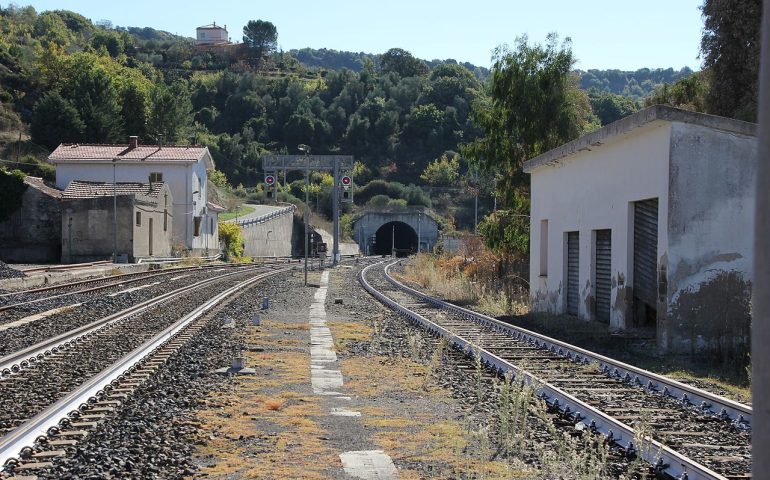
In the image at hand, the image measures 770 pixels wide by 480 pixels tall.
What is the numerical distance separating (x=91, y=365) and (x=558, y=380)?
5.81 metres

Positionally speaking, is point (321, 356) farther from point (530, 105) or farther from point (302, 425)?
point (530, 105)

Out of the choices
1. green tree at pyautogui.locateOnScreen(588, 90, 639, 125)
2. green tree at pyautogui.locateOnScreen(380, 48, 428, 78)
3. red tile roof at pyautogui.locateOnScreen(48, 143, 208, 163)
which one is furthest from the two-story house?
green tree at pyautogui.locateOnScreen(380, 48, 428, 78)

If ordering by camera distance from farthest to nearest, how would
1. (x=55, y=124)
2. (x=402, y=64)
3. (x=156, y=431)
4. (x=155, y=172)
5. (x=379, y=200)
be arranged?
(x=402, y=64) → (x=379, y=200) → (x=55, y=124) → (x=155, y=172) → (x=156, y=431)

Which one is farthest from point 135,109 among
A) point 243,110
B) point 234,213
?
point 243,110

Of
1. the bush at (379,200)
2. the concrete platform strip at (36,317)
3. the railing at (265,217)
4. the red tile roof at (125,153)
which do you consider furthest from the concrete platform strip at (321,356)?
the bush at (379,200)

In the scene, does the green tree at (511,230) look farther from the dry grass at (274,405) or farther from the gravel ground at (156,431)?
the dry grass at (274,405)

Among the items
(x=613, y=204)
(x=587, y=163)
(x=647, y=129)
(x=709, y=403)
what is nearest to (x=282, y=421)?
(x=709, y=403)

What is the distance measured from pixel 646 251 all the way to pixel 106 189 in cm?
4370

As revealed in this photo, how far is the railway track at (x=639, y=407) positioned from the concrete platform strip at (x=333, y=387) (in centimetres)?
181

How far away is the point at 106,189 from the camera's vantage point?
5406 cm

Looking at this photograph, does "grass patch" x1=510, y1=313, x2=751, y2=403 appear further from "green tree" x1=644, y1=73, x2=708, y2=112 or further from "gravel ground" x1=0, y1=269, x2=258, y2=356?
"green tree" x1=644, y1=73, x2=708, y2=112

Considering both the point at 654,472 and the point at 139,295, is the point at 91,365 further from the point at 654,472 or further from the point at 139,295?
the point at 139,295

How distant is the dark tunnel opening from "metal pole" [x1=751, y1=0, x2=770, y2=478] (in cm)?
9988

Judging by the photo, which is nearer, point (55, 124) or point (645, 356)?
point (645, 356)
